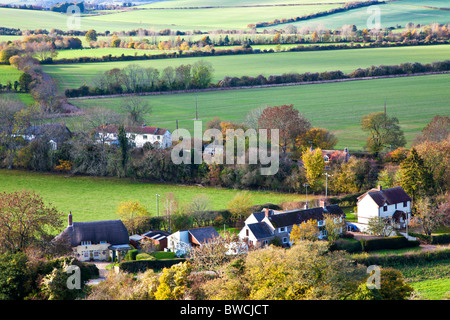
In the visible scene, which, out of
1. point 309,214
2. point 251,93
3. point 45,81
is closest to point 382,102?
point 251,93

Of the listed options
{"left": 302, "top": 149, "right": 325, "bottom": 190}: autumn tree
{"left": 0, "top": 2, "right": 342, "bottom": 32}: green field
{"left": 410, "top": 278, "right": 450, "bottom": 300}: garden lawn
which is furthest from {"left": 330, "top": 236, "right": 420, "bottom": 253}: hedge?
{"left": 0, "top": 2, "right": 342, "bottom": 32}: green field

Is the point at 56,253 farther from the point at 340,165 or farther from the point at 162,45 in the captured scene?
the point at 162,45

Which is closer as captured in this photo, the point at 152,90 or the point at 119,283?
the point at 119,283

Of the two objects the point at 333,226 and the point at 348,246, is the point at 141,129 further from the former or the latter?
the point at 348,246

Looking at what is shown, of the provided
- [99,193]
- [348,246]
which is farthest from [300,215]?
[99,193]

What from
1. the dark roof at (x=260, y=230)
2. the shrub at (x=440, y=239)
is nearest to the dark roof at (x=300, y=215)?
the dark roof at (x=260, y=230)

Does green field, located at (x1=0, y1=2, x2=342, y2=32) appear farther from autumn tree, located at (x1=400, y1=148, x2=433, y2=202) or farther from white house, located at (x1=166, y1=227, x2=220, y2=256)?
white house, located at (x1=166, y1=227, x2=220, y2=256)
